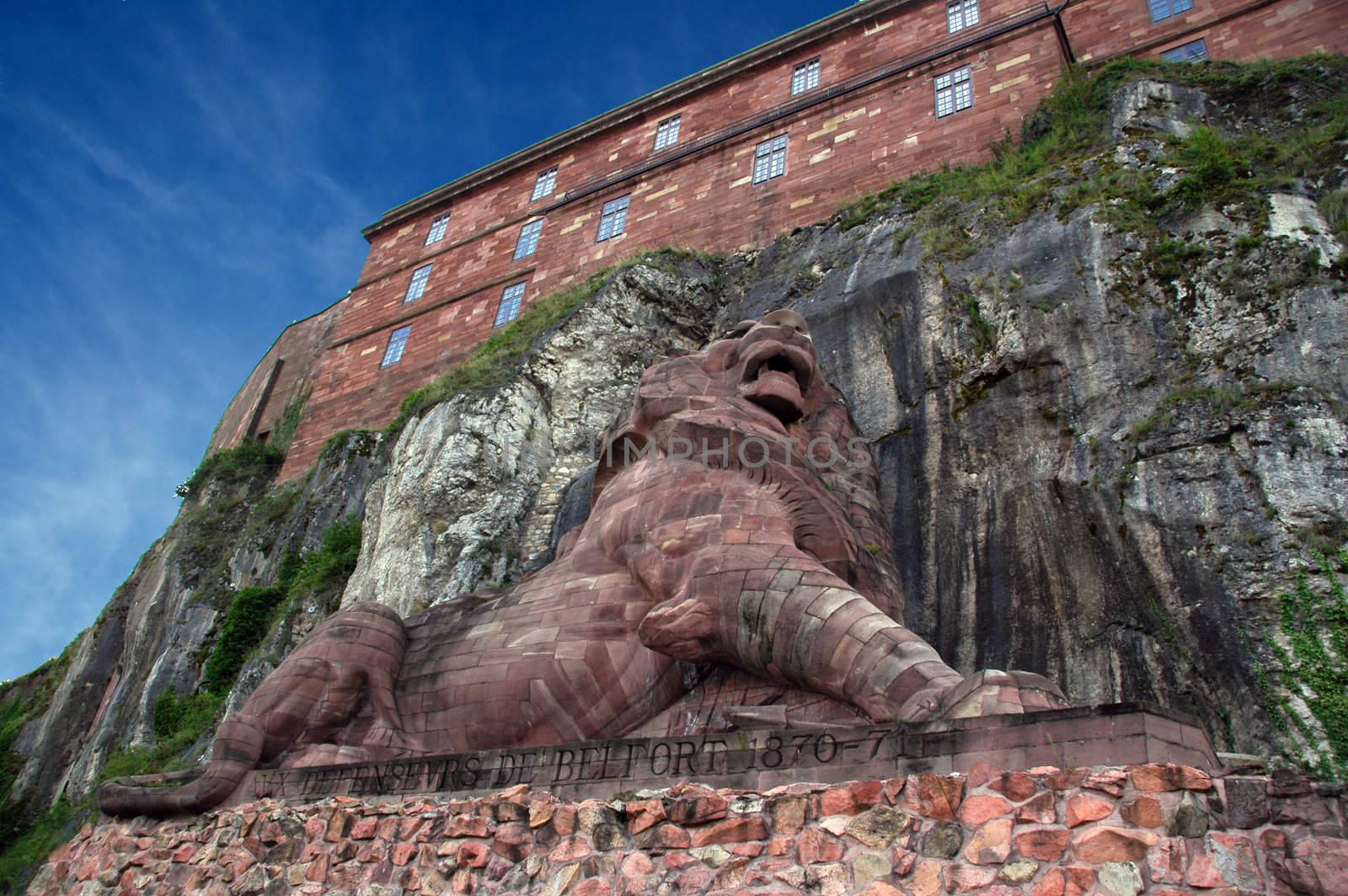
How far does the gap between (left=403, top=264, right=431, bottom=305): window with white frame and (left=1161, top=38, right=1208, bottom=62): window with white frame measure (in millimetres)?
17489

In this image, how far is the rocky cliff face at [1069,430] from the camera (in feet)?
23.8

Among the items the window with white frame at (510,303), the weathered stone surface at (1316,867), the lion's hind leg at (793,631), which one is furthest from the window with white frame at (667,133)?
the weathered stone surface at (1316,867)

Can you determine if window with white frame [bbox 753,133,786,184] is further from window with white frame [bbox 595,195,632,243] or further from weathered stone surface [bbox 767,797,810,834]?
weathered stone surface [bbox 767,797,810,834]

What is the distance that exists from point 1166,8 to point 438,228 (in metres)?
18.2

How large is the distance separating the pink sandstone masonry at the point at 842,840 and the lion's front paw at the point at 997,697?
321 millimetres

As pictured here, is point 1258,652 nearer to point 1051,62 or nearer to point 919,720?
point 919,720

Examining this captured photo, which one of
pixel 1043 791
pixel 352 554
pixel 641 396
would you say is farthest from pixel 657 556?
pixel 352 554

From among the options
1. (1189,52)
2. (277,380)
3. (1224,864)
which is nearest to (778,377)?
(1224,864)

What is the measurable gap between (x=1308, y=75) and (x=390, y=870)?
49.6 ft

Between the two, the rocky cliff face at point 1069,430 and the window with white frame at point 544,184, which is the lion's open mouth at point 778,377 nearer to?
the rocky cliff face at point 1069,430

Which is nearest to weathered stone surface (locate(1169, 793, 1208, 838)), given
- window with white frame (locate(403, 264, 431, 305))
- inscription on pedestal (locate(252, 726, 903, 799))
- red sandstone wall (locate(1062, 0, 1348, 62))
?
inscription on pedestal (locate(252, 726, 903, 799))

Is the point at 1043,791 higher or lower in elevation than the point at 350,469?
lower

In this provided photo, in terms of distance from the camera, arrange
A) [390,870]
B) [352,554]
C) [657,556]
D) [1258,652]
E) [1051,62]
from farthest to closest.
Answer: [1051,62] → [352,554] → [1258,652] → [657,556] → [390,870]

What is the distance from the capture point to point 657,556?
636cm
